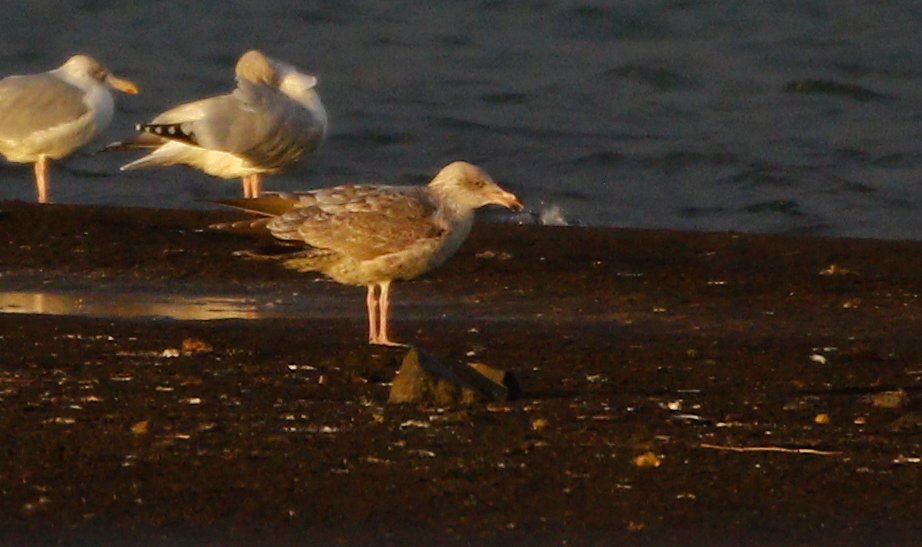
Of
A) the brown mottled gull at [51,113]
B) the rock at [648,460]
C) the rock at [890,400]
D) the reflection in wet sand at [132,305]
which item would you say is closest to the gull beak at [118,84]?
the brown mottled gull at [51,113]

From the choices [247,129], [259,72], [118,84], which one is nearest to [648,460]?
[247,129]

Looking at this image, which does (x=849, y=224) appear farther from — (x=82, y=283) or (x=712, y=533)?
(x=712, y=533)

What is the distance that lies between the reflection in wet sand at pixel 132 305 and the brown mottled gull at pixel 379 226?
62cm

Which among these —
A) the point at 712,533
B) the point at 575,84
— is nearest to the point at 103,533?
the point at 712,533

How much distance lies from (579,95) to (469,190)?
10113 millimetres

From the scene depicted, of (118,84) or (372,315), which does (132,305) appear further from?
(118,84)

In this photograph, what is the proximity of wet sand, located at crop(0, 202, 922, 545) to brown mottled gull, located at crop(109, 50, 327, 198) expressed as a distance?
2.49m

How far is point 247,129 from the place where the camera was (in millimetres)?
11930

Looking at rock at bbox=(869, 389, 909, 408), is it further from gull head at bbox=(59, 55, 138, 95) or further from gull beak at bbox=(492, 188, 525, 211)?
gull head at bbox=(59, 55, 138, 95)

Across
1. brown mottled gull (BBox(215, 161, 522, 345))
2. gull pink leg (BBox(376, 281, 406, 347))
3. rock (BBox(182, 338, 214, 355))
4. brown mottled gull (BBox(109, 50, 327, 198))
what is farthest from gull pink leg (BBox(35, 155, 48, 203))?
rock (BBox(182, 338, 214, 355))

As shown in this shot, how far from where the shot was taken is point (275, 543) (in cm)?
486

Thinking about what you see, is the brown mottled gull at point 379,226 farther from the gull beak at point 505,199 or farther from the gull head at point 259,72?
the gull head at point 259,72

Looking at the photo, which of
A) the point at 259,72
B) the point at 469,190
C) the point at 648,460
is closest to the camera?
the point at 648,460

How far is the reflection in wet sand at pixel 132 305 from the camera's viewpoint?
8.23m
